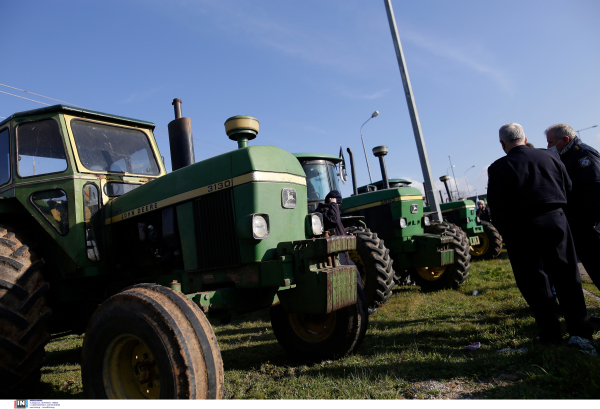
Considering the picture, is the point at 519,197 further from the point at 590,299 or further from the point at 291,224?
the point at 590,299

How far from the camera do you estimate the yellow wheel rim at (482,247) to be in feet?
35.6

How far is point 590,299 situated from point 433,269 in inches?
108

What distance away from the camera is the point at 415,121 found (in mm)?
8281

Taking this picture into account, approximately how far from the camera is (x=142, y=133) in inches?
172

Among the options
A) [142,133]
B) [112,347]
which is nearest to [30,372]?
[112,347]

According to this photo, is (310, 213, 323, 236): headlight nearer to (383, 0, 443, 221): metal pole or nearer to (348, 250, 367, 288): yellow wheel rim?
(348, 250, 367, 288): yellow wheel rim

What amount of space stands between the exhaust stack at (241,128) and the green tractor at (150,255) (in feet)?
0.03

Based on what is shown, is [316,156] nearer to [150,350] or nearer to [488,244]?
[150,350]

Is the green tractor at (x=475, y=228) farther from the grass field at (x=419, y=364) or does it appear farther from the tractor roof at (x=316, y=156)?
the grass field at (x=419, y=364)

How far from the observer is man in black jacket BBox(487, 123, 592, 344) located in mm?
3027

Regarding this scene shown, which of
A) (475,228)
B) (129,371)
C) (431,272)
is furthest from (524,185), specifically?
(475,228)

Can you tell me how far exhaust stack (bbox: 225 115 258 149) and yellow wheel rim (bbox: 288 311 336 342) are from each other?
1789mm

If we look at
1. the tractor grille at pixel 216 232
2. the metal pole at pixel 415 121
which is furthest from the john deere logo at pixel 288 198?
the metal pole at pixel 415 121

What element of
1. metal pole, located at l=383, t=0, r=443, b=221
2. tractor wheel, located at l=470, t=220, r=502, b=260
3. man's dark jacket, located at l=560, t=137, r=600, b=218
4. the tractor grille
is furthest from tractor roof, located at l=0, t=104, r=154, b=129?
tractor wheel, located at l=470, t=220, r=502, b=260
